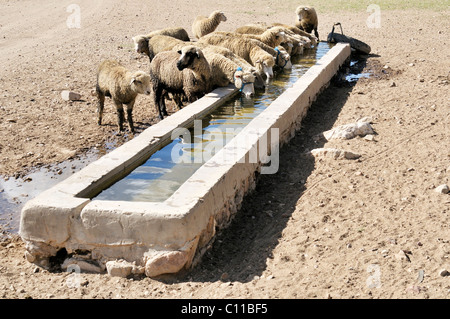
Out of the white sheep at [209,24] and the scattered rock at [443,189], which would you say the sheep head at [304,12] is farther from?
the scattered rock at [443,189]

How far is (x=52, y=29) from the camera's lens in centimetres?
1875

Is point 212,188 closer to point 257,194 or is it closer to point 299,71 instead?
point 257,194

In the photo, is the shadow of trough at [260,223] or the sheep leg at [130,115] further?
the sheep leg at [130,115]

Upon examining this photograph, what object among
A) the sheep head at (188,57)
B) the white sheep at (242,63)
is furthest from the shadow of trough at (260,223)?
the sheep head at (188,57)

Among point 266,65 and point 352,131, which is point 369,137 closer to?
point 352,131

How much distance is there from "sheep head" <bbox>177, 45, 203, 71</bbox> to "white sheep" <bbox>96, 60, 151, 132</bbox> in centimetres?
76

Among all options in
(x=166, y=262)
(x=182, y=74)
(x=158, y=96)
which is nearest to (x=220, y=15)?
(x=158, y=96)

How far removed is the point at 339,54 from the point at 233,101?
15.1 ft

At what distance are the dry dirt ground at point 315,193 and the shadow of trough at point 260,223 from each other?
2cm

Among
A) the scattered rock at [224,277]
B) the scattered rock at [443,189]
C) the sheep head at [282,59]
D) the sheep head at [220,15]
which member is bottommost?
the scattered rock at [224,277]

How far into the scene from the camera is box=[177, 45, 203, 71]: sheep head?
9023mm

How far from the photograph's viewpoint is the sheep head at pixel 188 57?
9023 millimetres

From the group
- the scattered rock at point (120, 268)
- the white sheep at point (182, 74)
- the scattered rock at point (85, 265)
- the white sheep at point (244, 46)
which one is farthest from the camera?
the white sheep at point (244, 46)
